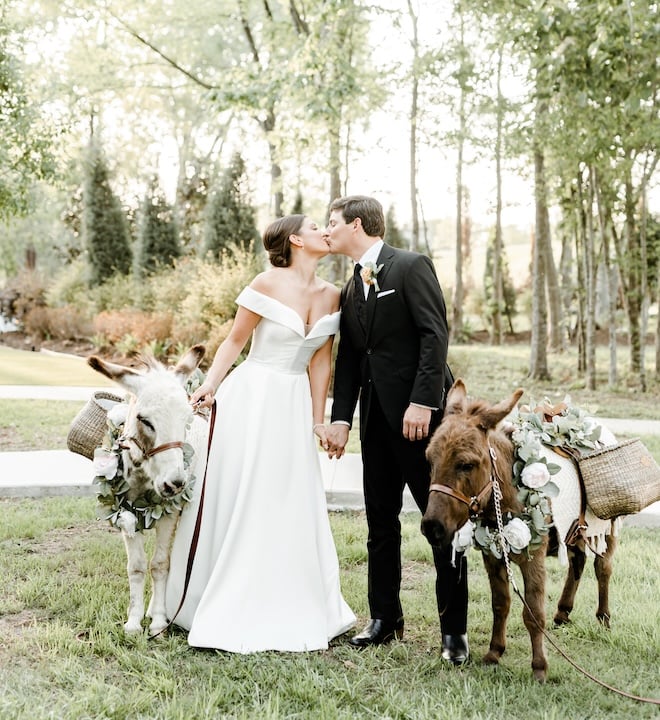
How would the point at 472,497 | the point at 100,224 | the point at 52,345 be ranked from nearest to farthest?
the point at 472,497
the point at 52,345
the point at 100,224

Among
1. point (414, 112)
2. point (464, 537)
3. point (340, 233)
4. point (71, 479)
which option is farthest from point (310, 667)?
point (414, 112)

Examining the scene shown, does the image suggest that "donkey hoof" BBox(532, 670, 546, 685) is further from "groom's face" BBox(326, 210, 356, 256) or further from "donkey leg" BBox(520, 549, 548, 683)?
"groom's face" BBox(326, 210, 356, 256)

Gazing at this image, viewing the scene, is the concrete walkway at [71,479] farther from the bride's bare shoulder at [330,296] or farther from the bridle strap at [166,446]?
the bridle strap at [166,446]

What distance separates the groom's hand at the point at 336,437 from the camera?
13.8ft

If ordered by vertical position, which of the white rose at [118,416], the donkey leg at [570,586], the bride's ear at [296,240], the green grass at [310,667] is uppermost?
the bride's ear at [296,240]

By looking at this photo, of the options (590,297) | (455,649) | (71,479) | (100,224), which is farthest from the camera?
(100,224)

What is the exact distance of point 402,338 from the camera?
157 inches

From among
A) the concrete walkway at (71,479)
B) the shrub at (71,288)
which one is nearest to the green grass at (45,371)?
the shrub at (71,288)

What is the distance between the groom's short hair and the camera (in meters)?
4.07

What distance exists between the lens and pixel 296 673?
3.68 m

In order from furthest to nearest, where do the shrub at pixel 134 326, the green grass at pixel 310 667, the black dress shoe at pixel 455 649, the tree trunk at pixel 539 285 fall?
the shrub at pixel 134 326 < the tree trunk at pixel 539 285 < the black dress shoe at pixel 455 649 < the green grass at pixel 310 667

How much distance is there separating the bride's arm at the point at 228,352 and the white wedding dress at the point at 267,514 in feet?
0.23

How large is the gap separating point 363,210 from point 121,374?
1536mm

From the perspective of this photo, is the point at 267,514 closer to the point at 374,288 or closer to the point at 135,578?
the point at 135,578
